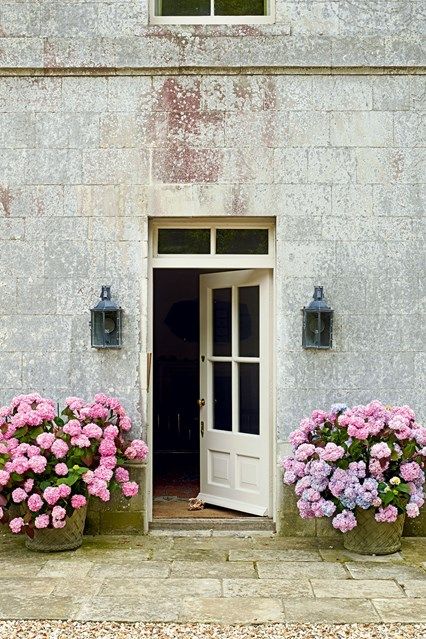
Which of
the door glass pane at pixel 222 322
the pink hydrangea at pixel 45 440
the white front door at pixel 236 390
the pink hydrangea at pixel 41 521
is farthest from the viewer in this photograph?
the door glass pane at pixel 222 322

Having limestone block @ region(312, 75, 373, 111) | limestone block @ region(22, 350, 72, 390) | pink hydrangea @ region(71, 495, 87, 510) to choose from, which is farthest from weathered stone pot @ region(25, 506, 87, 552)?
limestone block @ region(312, 75, 373, 111)

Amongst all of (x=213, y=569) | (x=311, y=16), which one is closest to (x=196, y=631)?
(x=213, y=569)

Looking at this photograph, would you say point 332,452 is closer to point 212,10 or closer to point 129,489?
point 129,489

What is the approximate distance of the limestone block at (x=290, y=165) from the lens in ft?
21.1

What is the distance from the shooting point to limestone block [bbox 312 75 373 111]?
6.42 metres

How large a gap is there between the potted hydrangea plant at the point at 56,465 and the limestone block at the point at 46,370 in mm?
307

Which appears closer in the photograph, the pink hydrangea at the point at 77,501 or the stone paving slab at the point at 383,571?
the stone paving slab at the point at 383,571

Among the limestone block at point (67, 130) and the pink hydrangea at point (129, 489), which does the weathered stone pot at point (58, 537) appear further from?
the limestone block at point (67, 130)

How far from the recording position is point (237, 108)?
6438 millimetres

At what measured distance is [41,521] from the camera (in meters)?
5.63

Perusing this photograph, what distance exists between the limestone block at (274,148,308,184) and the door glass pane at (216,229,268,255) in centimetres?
45

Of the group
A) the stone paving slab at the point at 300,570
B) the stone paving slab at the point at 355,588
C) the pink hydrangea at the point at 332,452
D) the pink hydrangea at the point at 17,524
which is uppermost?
the pink hydrangea at the point at 332,452

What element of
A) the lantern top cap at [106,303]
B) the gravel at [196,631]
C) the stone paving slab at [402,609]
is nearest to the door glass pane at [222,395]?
the lantern top cap at [106,303]

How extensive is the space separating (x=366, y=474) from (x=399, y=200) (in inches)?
81.8
